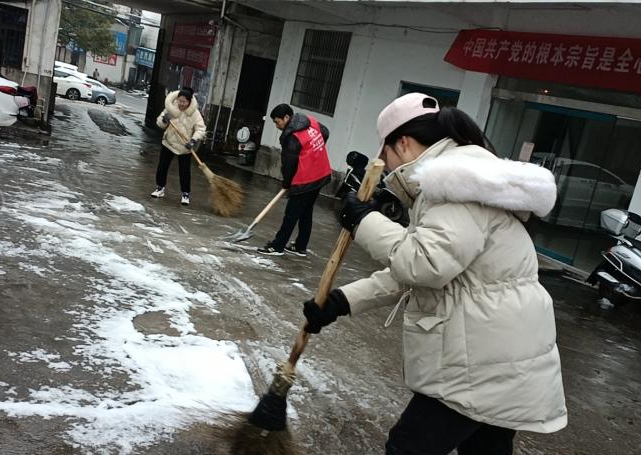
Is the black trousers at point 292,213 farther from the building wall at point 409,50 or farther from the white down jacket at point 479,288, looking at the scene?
the white down jacket at point 479,288

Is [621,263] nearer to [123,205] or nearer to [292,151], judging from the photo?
[292,151]

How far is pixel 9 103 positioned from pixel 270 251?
689 cm

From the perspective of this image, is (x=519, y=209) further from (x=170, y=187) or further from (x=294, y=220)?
(x=170, y=187)

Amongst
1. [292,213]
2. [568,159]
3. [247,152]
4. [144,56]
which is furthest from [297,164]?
[144,56]

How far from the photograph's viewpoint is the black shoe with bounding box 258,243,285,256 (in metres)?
Answer: 6.29

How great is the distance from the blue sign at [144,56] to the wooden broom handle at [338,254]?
44.9m

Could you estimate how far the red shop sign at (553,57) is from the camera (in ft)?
23.8

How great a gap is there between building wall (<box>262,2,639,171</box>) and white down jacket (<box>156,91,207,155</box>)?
3675mm

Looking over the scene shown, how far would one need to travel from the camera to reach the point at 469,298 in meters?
1.91

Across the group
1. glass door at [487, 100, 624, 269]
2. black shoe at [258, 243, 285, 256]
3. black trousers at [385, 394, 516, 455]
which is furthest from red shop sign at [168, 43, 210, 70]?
black trousers at [385, 394, 516, 455]

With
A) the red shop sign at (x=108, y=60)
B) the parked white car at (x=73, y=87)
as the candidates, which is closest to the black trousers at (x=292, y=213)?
the parked white car at (x=73, y=87)

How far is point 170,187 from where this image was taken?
9039 mm

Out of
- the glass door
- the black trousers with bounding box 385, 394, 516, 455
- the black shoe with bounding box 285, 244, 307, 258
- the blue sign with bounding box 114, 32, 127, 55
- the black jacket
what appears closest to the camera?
the black trousers with bounding box 385, 394, 516, 455

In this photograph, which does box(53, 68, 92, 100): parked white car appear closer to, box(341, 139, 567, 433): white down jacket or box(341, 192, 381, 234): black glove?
box(341, 192, 381, 234): black glove
